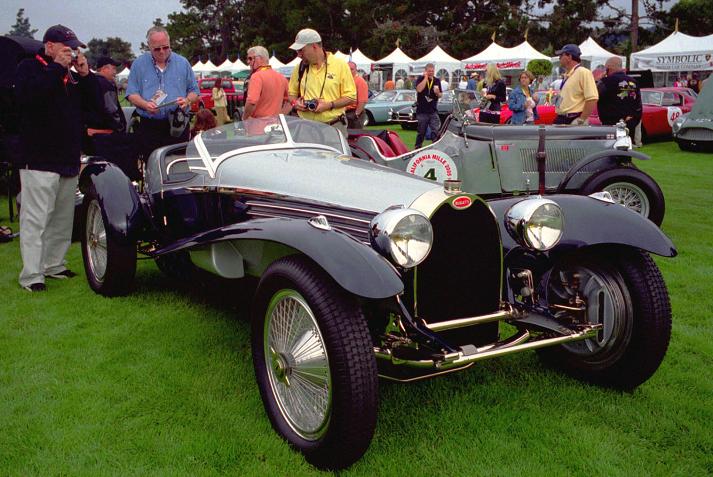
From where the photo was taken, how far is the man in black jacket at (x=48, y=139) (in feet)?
15.2

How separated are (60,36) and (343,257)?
3.31m

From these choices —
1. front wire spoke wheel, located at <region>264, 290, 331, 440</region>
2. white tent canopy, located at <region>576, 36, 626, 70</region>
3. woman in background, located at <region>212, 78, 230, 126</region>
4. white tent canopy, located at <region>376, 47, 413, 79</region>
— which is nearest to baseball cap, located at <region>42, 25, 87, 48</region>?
front wire spoke wheel, located at <region>264, 290, 331, 440</region>

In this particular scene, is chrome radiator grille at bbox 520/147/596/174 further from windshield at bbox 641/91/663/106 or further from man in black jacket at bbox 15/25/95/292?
windshield at bbox 641/91/663/106

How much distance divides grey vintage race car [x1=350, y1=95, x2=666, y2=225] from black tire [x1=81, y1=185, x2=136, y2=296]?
2684 millimetres

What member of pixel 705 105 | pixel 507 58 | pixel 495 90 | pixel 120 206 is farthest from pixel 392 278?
pixel 507 58

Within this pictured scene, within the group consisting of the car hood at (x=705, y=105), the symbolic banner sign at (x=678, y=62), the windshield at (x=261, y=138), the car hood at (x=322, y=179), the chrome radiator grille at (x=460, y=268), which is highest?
the symbolic banner sign at (x=678, y=62)

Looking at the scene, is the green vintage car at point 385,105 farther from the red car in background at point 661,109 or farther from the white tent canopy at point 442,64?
the white tent canopy at point 442,64

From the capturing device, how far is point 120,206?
4488 millimetres

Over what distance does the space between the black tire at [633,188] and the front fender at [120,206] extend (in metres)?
4.35

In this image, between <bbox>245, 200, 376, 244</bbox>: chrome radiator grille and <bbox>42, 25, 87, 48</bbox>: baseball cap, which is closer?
<bbox>245, 200, 376, 244</bbox>: chrome radiator grille

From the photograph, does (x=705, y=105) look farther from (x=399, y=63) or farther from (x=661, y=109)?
(x=399, y=63)

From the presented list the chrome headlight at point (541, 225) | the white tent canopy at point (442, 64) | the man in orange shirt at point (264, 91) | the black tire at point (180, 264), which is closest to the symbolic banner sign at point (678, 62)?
the white tent canopy at point (442, 64)

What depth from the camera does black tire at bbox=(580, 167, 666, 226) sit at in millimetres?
6562

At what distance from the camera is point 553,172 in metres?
6.91
